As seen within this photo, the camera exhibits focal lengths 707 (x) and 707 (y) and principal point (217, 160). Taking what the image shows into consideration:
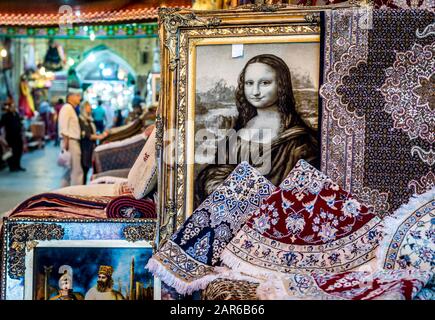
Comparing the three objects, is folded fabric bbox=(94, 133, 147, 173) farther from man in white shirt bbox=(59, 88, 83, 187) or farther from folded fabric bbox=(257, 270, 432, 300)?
folded fabric bbox=(257, 270, 432, 300)

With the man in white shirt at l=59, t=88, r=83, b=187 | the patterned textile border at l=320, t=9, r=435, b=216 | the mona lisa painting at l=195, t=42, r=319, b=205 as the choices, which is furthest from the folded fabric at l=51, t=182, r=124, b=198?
the man in white shirt at l=59, t=88, r=83, b=187

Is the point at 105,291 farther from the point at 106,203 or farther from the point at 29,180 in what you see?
the point at 29,180

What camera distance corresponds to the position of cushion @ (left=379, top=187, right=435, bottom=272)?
3.28 m

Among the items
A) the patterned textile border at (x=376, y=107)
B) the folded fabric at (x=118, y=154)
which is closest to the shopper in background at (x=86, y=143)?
the folded fabric at (x=118, y=154)

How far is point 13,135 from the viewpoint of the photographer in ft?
49.8

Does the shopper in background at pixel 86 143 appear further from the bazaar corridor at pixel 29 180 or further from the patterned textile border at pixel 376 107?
the patterned textile border at pixel 376 107

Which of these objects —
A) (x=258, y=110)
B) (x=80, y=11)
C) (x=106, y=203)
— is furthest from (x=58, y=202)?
(x=80, y=11)

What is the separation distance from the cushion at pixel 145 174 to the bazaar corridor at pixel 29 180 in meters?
4.75

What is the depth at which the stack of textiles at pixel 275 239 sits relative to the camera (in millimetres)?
3270

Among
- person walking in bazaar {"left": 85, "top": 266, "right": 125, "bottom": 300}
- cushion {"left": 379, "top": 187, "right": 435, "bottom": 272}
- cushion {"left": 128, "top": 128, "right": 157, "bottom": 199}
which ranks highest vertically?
cushion {"left": 128, "top": 128, "right": 157, "bottom": 199}

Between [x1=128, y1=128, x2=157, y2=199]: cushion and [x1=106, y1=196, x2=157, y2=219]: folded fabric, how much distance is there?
0.10 m

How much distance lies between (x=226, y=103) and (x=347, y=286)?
1246 millimetres

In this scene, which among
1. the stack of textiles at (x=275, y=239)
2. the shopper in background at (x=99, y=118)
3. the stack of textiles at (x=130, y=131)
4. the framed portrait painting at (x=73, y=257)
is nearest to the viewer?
the stack of textiles at (x=275, y=239)
